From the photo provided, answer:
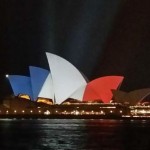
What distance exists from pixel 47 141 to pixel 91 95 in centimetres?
5154

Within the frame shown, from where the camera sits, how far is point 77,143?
50406 millimetres

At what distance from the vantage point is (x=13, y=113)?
111m

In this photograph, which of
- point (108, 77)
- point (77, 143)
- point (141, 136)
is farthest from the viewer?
point (108, 77)

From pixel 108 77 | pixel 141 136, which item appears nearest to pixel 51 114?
pixel 108 77

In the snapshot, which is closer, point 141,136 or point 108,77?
point 141,136

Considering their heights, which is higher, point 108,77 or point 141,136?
point 108,77

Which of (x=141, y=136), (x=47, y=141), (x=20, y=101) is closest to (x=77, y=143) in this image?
(x=47, y=141)

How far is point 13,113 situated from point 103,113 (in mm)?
16201

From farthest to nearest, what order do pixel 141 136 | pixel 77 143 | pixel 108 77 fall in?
pixel 108 77
pixel 141 136
pixel 77 143

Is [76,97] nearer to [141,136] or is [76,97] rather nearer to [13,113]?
[13,113]

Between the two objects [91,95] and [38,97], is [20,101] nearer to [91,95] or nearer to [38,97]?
[38,97]

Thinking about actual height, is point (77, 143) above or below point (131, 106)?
below

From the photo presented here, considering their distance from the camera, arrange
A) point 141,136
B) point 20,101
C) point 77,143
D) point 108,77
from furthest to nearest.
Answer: point 20,101 < point 108,77 < point 141,136 < point 77,143

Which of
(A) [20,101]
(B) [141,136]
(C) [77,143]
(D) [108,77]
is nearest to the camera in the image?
(C) [77,143]
